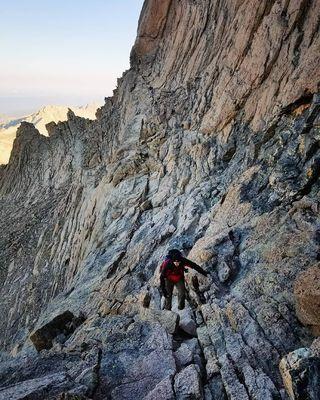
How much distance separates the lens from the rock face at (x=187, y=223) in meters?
8.62

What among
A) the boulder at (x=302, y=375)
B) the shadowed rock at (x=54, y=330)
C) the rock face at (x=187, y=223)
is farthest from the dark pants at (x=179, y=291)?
the boulder at (x=302, y=375)

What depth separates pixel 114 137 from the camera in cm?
3603

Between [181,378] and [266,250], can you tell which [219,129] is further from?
[181,378]

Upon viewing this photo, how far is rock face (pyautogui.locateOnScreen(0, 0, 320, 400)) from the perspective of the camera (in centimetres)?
862

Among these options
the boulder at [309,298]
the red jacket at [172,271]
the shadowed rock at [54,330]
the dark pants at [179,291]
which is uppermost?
the boulder at [309,298]

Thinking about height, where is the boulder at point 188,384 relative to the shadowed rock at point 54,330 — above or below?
above

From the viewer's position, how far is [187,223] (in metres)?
17.7

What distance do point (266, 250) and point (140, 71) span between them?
31341mm

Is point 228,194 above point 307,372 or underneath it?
above

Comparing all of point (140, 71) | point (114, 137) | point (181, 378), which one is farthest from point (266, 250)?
point (140, 71)

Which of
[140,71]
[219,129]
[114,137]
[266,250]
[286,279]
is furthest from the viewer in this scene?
[140,71]

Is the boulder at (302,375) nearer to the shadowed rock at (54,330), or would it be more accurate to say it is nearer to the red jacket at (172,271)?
the red jacket at (172,271)

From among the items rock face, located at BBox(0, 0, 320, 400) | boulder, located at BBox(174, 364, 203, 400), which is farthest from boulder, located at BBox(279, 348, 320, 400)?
boulder, located at BBox(174, 364, 203, 400)

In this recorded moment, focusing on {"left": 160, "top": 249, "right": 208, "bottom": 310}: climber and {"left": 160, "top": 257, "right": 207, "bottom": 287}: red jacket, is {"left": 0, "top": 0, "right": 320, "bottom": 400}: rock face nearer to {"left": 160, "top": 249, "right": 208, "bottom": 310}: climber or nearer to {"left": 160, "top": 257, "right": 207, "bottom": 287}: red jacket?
{"left": 160, "top": 249, "right": 208, "bottom": 310}: climber
